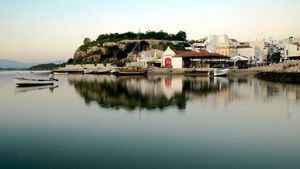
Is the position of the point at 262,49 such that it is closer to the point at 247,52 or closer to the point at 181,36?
the point at 247,52

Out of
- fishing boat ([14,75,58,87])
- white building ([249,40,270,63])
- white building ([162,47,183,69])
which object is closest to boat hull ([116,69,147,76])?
white building ([162,47,183,69])

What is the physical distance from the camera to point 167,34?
126m

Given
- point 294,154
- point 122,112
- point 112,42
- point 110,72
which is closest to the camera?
point 294,154

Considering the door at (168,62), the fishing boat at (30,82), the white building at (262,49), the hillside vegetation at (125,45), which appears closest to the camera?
the fishing boat at (30,82)

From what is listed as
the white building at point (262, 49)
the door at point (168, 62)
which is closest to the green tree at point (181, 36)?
the white building at point (262, 49)

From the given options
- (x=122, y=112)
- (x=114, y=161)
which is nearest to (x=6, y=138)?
(x=114, y=161)

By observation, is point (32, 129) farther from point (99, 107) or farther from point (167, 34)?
point (167, 34)

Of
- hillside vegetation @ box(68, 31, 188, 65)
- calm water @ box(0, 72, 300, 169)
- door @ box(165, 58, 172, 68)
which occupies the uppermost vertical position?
hillside vegetation @ box(68, 31, 188, 65)

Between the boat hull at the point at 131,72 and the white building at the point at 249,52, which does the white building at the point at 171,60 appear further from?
the white building at the point at 249,52

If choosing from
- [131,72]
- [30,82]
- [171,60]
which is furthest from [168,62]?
[30,82]

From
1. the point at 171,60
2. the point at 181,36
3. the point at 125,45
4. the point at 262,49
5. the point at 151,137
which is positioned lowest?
→ the point at 151,137

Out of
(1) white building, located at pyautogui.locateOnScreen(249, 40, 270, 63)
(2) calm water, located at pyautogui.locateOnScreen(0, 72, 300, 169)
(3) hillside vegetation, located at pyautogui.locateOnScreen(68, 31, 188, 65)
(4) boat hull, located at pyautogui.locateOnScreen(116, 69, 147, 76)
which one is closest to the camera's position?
(2) calm water, located at pyautogui.locateOnScreen(0, 72, 300, 169)

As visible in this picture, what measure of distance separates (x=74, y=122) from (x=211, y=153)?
8002 millimetres

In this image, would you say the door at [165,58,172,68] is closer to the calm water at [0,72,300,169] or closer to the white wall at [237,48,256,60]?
the white wall at [237,48,256,60]
